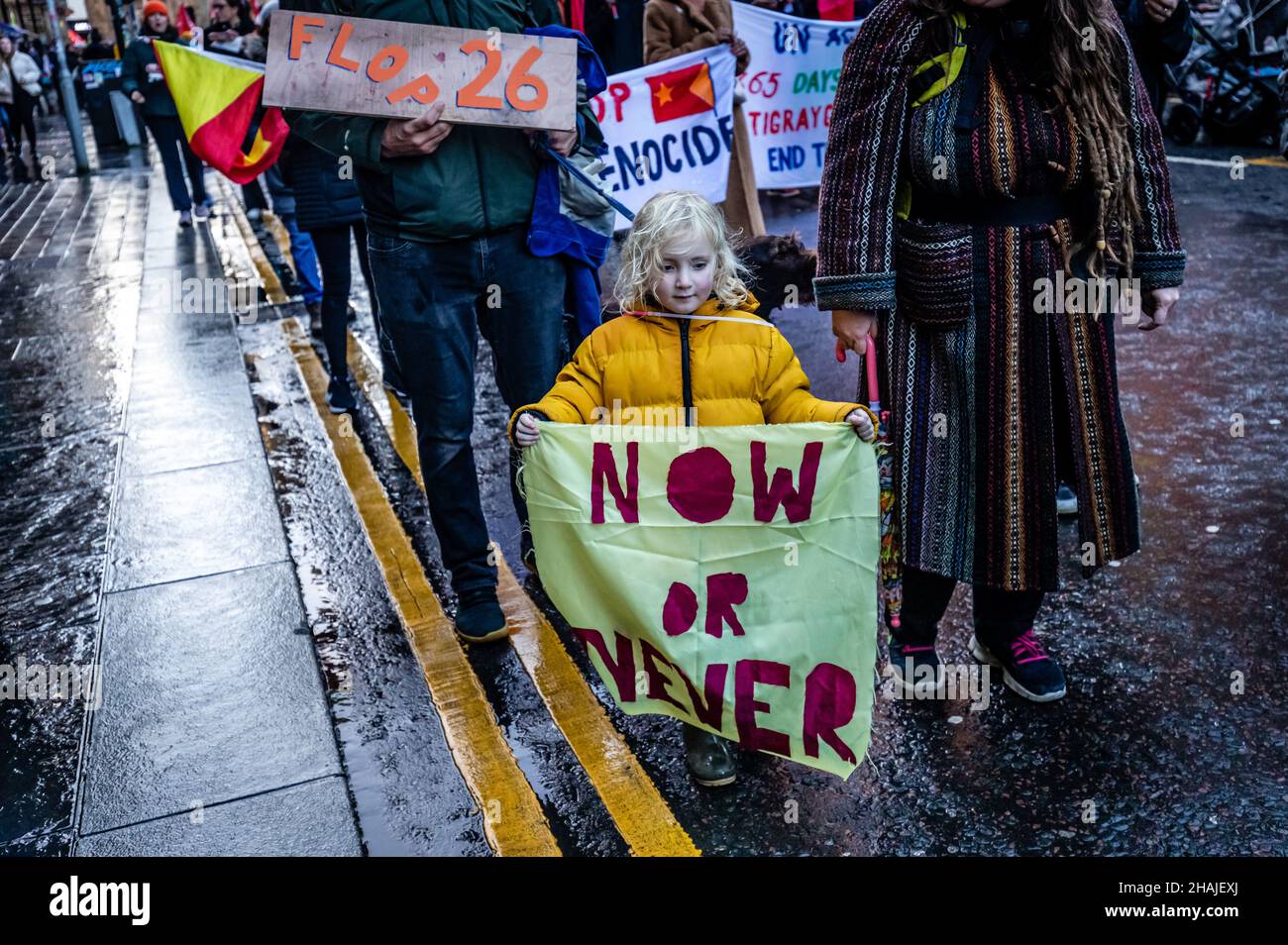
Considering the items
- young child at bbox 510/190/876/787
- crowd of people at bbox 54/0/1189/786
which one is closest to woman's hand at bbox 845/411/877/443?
crowd of people at bbox 54/0/1189/786

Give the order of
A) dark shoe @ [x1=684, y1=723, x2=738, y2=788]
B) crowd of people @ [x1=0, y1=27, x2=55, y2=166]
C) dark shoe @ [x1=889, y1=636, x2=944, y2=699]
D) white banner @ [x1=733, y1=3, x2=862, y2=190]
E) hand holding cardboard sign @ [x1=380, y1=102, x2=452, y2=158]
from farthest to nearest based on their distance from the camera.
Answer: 1. crowd of people @ [x1=0, y1=27, x2=55, y2=166]
2. white banner @ [x1=733, y1=3, x2=862, y2=190]
3. dark shoe @ [x1=889, y1=636, x2=944, y2=699]
4. hand holding cardboard sign @ [x1=380, y1=102, x2=452, y2=158]
5. dark shoe @ [x1=684, y1=723, x2=738, y2=788]

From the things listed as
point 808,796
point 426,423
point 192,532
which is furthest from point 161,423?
point 808,796

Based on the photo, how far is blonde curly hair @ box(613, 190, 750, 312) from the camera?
297 centimetres

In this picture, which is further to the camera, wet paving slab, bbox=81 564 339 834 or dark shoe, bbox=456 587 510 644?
dark shoe, bbox=456 587 510 644

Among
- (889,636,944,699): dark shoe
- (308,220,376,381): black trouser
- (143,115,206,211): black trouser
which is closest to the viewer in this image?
(889,636,944,699): dark shoe

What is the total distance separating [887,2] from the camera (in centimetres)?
311

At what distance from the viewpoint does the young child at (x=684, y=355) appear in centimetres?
304

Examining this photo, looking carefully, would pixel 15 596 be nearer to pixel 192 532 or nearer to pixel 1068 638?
pixel 192 532

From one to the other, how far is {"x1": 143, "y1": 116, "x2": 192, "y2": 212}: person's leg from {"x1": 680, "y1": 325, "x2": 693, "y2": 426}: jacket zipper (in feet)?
36.7

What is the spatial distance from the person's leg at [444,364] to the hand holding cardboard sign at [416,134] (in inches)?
11.8

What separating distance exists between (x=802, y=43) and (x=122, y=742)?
23.7 feet

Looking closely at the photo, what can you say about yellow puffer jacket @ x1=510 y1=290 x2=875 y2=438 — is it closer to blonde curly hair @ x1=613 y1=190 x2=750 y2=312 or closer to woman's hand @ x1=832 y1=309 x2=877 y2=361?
blonde curly hair @ x1=613 y1=190 x2=750 y2=312

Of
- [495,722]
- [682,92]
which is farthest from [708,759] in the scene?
[682,92]
